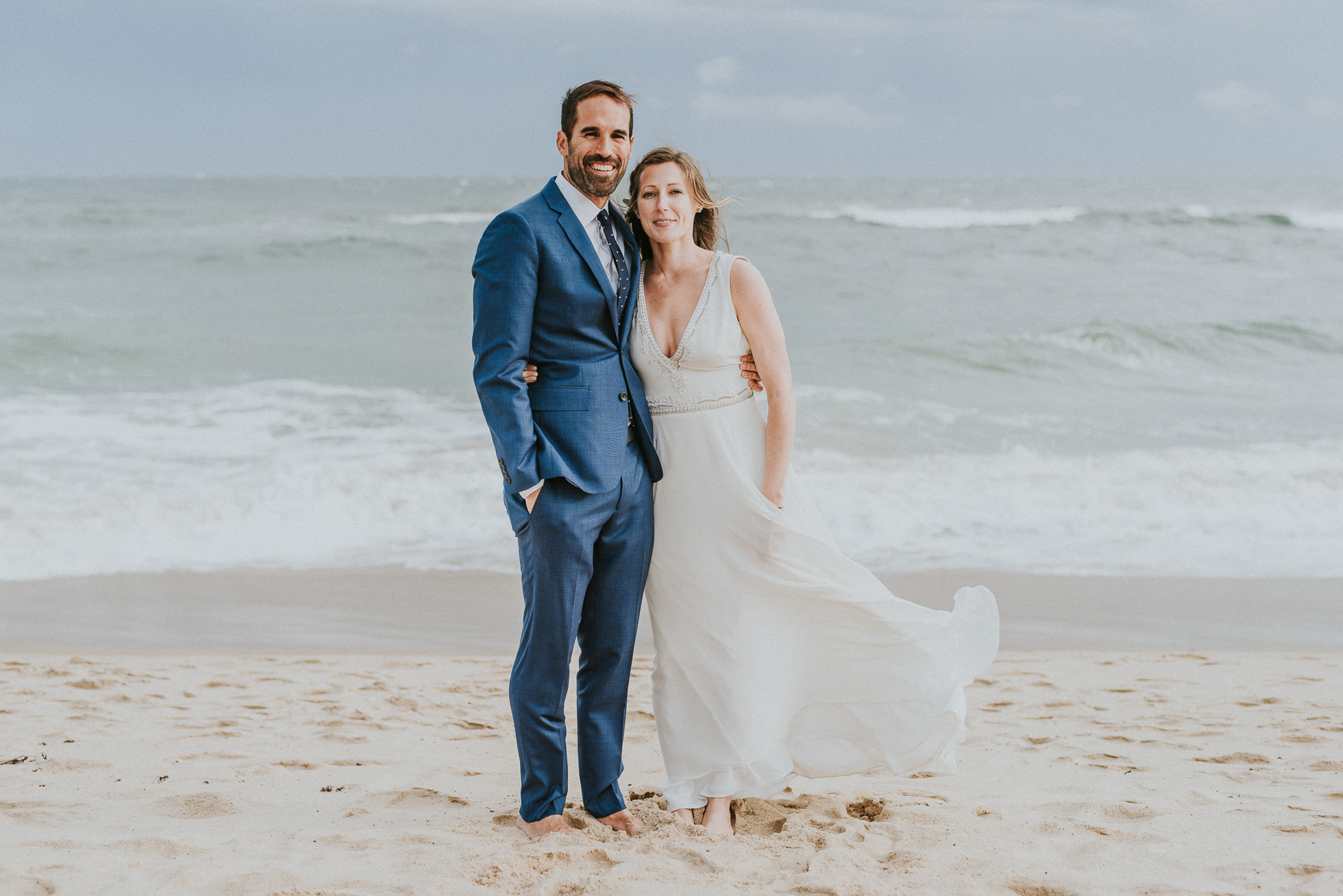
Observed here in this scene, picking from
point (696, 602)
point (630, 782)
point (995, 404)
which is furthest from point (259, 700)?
point (995, 404)

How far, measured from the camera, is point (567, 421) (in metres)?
2.76

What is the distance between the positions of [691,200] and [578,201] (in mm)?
341

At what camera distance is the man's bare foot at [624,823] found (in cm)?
296

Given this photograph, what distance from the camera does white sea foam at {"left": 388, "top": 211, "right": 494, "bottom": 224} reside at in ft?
96.6

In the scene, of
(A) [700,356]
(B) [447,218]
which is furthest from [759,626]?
(B) [447,218]

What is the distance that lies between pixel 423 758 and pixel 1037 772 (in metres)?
2.10

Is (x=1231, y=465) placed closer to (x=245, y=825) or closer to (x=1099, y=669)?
(x=1099, y=669)

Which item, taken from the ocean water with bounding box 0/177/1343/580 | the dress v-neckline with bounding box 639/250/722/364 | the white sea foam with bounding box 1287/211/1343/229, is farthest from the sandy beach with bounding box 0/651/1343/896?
the white sea foam with bounding box 1287/211/1343/229

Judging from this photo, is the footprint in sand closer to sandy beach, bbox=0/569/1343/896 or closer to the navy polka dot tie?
sandy beach, bbox=0/569/1343/896

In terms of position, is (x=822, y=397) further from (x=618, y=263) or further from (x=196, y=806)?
(x=196, y=806)

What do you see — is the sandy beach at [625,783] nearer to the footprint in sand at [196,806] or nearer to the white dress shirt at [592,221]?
the footprint in sand at [196,806]

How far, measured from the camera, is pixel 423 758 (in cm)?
367

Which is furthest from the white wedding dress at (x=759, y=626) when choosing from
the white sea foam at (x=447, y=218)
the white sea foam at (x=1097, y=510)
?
the white sea foam at (x=447, y=218)

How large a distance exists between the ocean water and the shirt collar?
355cm
